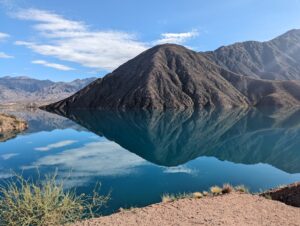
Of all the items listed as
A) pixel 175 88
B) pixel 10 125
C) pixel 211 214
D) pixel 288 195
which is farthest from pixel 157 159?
pixel 175 88

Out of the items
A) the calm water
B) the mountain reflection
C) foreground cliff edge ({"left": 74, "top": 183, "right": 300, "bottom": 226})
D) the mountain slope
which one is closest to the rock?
foreground cliff edge ({"left": 74, "top": 183, "right": 300, "bottom": 226})

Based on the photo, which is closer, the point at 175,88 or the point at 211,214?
the point at 211,214

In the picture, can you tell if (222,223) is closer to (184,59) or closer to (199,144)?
(199,144)

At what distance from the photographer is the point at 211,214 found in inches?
585

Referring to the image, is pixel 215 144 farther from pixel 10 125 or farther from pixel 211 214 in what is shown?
pixel 10 125

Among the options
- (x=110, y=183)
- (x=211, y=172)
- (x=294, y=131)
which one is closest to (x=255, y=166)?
(x=211, y=172)

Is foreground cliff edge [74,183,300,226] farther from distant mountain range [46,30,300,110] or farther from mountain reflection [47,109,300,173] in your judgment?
distant mountain range [46,30,300,110]

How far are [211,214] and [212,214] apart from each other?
0.04 meters

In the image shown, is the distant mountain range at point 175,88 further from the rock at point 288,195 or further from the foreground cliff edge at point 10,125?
the rock at point 288,195

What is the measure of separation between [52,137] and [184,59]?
129m

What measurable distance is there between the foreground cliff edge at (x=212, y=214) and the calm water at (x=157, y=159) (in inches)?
286

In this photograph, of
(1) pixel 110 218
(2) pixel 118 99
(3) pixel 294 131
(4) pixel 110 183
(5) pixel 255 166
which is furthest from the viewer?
(2) pixel 118 99

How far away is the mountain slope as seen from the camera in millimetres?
159775

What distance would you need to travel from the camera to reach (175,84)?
17025 centimetres
